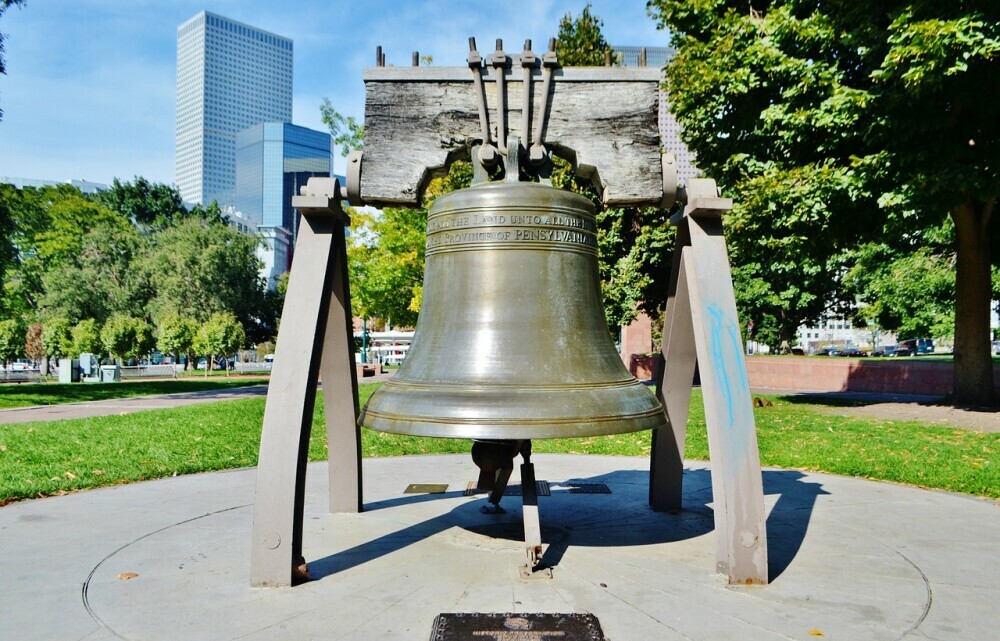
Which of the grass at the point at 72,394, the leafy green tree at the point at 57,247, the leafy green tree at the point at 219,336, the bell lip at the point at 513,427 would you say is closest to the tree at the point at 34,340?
the leafy green tree at the point at 57,247

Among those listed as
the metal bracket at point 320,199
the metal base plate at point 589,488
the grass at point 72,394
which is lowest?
the grass at point 72,394

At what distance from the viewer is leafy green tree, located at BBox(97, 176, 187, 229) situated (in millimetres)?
59812

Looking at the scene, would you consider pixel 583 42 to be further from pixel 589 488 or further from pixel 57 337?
pixel 57 337

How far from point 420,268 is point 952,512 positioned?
66.7 feet

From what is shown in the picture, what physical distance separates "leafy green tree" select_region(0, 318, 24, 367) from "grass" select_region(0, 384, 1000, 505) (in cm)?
3002

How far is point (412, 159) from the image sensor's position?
15.3ft

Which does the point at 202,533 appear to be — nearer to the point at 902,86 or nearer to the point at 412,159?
the point at 412,159

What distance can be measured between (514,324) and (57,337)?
1656 inches

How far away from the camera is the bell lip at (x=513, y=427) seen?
12.0 ft

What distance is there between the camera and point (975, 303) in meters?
14.3

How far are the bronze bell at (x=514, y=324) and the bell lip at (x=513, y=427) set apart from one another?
0.01 meters

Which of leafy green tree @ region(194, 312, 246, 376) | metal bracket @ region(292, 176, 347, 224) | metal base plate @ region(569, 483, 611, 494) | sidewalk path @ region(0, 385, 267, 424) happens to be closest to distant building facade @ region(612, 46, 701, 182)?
metal bracket @ region(292, 176, 347, 224)

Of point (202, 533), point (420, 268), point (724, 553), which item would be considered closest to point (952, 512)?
point (724, 553)

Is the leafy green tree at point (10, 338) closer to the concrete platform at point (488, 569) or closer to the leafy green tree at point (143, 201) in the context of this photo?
the leafy green tree at point (143, 201)
